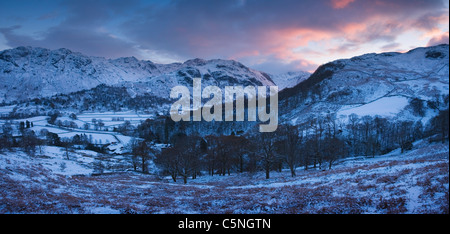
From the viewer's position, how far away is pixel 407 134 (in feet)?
298

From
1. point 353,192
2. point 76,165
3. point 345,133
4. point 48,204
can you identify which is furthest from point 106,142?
point 353,192

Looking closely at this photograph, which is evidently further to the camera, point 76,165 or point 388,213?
point 76,165
